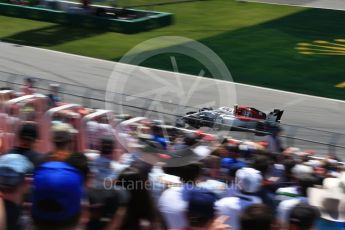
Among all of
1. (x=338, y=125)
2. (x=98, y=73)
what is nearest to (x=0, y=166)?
(x=338, y=125)

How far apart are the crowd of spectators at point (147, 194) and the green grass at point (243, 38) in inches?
718

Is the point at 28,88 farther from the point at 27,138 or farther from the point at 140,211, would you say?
the point at 140,211

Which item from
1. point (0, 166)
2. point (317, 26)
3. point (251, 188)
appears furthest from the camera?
point (317, 26)

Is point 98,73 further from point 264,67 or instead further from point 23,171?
point 23,171

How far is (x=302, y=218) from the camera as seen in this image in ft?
15.3

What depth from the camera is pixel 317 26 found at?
34.1m

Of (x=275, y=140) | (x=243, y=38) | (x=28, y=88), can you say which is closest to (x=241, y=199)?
(x=275, y=140)

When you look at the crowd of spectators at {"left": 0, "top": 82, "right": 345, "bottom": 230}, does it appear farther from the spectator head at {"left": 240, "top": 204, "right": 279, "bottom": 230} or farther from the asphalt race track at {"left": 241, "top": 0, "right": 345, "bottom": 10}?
the asphalt race track at {"left": 241, "top": 0, "right": 345, "bottom": 10}

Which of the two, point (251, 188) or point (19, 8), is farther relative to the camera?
point (19, 8)

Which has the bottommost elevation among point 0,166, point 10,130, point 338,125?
point 338,125

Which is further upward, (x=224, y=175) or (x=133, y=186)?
(x=133, y=186)

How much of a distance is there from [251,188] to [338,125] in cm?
1572

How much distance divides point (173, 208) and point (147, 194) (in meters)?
0.86

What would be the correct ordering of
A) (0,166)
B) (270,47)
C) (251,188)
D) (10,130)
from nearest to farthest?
(0,166) → (251,188) → (10,130) → (270,47)
